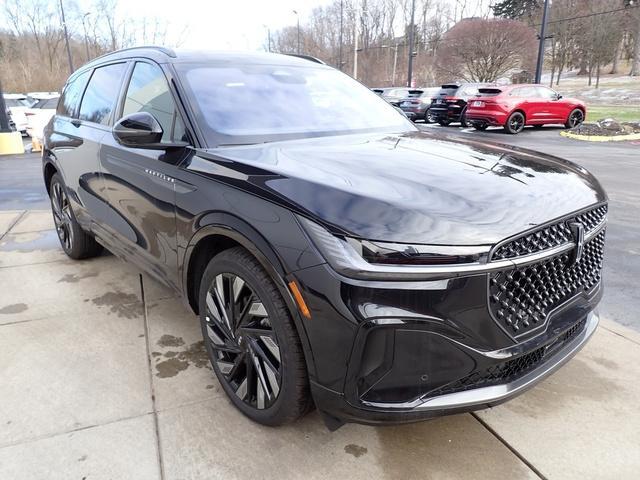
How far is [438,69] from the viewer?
1620 inches

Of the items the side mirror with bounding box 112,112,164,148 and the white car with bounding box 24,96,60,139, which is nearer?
the side mirror with bounding box 112,112,164,148

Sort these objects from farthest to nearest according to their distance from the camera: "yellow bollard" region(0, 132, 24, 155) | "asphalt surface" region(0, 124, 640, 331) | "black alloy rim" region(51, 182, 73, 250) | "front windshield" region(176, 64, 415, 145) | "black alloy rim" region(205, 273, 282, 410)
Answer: "yellow bollard" region(0, 132, 24, 155)
"black alloy rim" region(51, 182, 73, 250)
"asphalt surface" region(0, 124, 640, 331)
"front windshield" region(176, 64, 415, 145)
"black alloy rim" region(205, 273, 282, 410)

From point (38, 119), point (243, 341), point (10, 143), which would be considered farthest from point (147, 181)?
Result: point (38, 119)

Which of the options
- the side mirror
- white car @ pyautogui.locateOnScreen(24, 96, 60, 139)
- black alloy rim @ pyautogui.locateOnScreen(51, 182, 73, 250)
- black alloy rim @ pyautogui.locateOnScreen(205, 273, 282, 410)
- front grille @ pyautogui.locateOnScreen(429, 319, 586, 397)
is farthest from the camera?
white car @ pyautogui.locateOnScreen(24, 96, 60, 139)

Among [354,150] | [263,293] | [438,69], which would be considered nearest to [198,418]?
[263,293]

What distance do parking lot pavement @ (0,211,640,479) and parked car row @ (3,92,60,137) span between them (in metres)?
11.2

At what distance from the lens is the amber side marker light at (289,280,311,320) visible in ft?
6.24

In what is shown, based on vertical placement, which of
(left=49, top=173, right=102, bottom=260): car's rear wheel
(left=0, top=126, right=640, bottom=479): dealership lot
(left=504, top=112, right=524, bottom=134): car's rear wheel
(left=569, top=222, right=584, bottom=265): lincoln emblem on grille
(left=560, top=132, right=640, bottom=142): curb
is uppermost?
(left=569, top=222, right=584, bottom=265): lincoln emblem on grille

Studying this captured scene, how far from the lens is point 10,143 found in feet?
45.2

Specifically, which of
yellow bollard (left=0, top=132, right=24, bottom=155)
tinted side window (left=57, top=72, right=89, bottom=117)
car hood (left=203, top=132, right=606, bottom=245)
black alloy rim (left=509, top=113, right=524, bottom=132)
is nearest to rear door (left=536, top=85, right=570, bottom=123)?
black alloy rim (left=509, top=113, right=524, bottom=132)

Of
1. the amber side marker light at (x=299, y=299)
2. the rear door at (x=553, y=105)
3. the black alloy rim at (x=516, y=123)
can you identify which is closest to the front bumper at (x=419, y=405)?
the amber side marker light at (x=299, y=299)

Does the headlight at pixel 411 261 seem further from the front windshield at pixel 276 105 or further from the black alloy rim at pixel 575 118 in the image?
the black alloy rim at pixel 575 118

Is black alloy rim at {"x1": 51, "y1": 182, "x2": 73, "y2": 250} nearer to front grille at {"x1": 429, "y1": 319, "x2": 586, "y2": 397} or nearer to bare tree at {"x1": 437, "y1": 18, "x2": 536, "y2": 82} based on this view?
front grille at {"x1": 429, "y1": 319, "x2": 586, "y2": 397}

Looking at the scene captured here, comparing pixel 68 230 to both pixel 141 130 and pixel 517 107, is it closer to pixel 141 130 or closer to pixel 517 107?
pixel 141 130
